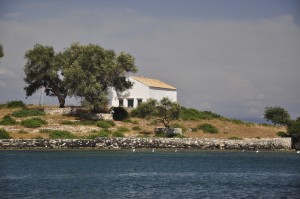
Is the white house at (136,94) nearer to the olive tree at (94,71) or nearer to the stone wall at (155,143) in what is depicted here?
the olive tree at (94,71)

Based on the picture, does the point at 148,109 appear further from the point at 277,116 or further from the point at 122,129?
the point at 277,116

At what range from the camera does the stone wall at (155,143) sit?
77375mm

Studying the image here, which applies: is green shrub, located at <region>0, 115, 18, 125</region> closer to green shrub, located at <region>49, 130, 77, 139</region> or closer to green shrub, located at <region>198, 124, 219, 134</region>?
green shrub, located at <region>49, 130, 77, 139</region>

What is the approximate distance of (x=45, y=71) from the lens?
101 meters

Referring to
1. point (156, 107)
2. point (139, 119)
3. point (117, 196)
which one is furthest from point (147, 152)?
point (117, 196)

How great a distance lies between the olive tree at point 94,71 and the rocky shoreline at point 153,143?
1601cm

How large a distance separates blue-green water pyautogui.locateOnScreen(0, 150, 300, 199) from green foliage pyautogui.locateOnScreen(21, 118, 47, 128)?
556 inches

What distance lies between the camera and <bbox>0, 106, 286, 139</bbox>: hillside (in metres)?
83.9

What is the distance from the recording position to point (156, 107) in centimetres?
8981

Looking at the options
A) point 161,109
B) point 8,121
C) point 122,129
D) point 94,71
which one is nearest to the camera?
point 8,121

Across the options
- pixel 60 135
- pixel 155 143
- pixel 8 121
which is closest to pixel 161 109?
pixel 155 143

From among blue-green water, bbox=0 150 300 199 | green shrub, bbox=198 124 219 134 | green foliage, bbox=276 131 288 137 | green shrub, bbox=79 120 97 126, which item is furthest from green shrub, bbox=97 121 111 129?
green foliage, bbox=276 131 288 137

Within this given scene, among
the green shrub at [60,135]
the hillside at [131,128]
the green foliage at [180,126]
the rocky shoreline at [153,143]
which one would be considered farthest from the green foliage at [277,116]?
the green shrub at [60,135]

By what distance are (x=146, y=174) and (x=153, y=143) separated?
2974 cm
